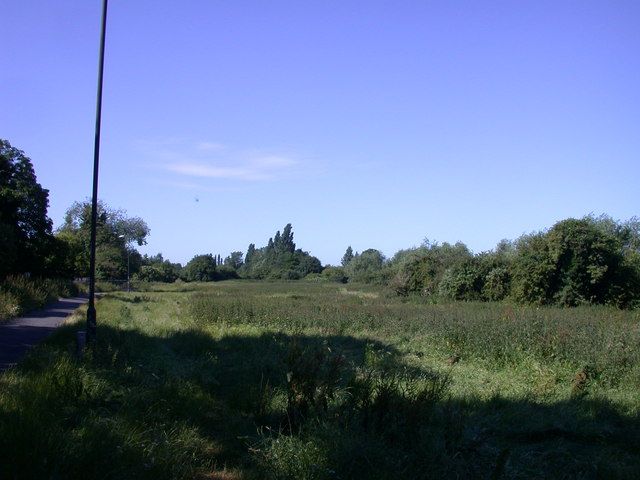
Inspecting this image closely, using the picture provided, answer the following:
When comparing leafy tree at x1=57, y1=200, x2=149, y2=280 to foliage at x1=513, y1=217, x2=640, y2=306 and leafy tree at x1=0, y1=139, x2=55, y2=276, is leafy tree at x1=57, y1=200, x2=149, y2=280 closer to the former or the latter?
leafy tree at x1=0, y1=139, x2=55, y2=276

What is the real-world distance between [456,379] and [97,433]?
809 cm

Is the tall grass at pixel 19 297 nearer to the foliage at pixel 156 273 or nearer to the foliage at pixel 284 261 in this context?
the foliage at pixel 156 273

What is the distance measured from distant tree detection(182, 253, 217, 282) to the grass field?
8834cm

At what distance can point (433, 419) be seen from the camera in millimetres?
7855

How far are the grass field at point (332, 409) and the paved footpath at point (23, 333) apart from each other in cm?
83

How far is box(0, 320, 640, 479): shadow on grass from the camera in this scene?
551 centimetres

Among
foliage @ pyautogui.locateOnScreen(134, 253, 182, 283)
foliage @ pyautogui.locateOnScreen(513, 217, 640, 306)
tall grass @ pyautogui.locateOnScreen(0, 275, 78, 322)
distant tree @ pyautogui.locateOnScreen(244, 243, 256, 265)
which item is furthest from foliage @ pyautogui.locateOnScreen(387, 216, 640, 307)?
distant tree @ pyautogui.locateOnScreen(244, 243, 256, 265)

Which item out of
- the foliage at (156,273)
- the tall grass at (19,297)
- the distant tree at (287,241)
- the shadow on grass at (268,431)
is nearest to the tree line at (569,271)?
the shadow on grass at (268,431)

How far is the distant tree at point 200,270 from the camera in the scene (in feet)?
336

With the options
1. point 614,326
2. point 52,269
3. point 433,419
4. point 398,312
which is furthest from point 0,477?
point 52,269

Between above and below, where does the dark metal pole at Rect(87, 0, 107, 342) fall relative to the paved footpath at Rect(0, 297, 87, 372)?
above

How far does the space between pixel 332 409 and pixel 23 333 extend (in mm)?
11939

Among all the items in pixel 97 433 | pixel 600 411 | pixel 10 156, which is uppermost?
pixel 10 156

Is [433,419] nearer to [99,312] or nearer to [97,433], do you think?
[97,433]
